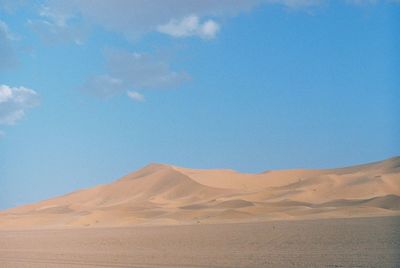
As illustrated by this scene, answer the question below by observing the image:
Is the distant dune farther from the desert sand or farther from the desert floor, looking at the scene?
the desert floor

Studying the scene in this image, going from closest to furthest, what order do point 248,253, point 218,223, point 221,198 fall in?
point 248,253, point 218,223, point 221,198

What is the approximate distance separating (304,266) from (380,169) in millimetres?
69317

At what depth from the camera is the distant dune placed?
59594mm

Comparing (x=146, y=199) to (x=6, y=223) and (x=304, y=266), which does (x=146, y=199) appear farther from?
(x=304, y=266)

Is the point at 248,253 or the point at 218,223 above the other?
the point at 218,223

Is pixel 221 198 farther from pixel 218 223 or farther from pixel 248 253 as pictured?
pixel 248 253

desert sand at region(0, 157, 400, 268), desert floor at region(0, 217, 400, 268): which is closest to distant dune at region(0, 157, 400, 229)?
desert sand at region(0, 157, 400, 268)

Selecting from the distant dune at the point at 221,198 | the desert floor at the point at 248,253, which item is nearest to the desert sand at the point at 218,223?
the desert floor at the point at 248,253

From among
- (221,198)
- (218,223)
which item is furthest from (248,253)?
(221,198)

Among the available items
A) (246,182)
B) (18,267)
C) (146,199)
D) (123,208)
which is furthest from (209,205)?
(18,267)

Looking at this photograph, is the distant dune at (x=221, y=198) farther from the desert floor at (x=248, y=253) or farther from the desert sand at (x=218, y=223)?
the desert floor at (x=248, y=253)

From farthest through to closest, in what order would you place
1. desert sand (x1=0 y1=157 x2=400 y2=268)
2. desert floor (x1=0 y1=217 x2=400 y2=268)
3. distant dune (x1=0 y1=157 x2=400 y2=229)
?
distant dune (x1=0 y1=157 x2=400 y2=229) → desert sand (x1=0 y1=157 x2=400 y2=268) → desert floor (x1=0 y1=217 x2=400 y2=268)

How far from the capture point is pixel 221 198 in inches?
3182

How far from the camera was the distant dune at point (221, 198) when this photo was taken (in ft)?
196
